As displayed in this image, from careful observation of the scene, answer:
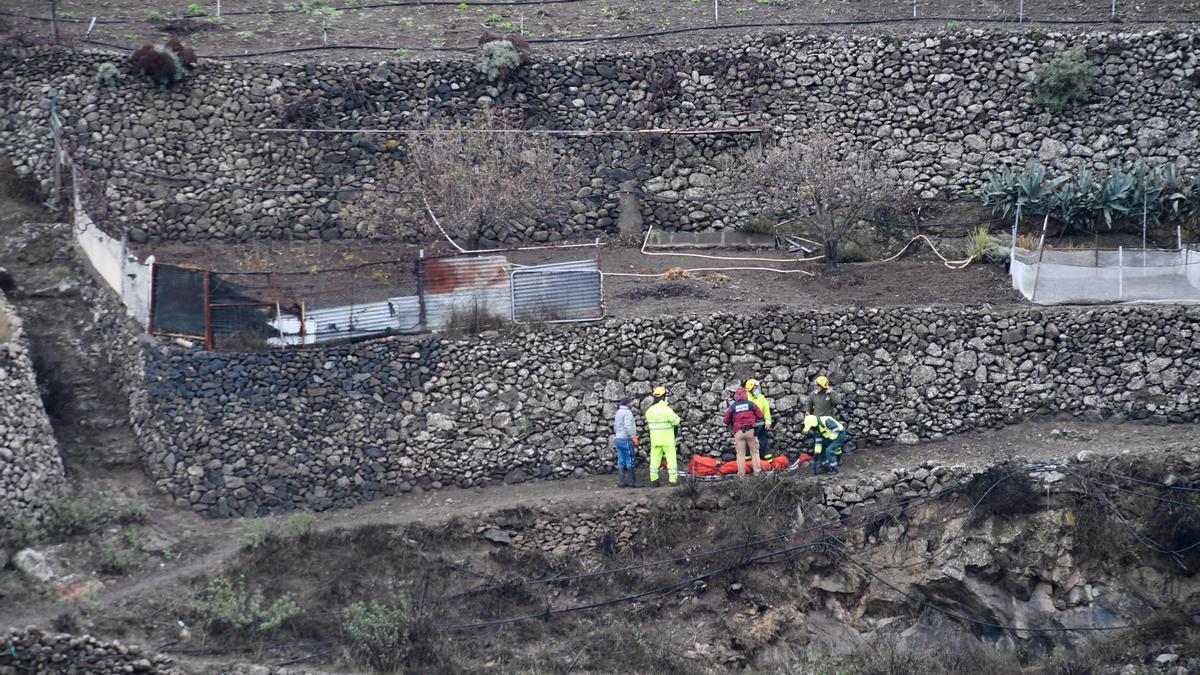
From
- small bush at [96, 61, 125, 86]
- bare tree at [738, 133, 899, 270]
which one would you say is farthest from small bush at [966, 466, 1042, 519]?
small bush at [96, 61, 125, 86]

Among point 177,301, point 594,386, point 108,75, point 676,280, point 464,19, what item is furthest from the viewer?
point 464,19

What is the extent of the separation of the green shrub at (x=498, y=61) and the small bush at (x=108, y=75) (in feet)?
21.9

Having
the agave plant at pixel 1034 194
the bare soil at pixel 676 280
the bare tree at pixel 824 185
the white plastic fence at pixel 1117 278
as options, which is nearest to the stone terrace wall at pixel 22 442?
the bare soil at pixel 676 280

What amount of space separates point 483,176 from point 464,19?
744cm

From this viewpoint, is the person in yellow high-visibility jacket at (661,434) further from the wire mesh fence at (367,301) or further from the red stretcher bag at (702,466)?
the wire mesh fence at (367,301)

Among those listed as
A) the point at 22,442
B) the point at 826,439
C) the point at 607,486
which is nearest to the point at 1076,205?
the point at 826,439

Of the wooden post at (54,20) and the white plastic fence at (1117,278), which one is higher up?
the wooden post at (54,20)

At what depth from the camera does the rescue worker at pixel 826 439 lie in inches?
1004

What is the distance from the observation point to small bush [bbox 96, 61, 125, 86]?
31.2m

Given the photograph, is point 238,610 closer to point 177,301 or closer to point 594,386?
point 177,301

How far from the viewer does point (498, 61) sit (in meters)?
32.5

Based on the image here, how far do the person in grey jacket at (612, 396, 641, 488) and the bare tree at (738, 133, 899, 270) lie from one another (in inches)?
230

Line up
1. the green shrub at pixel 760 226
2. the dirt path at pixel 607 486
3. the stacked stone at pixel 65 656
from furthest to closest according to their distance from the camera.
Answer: the green shrub at pixel 760 226, the dirt path at pixel 607 486, the stacked stone at pixel 65 656

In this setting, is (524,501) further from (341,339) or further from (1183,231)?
(1183,231)
